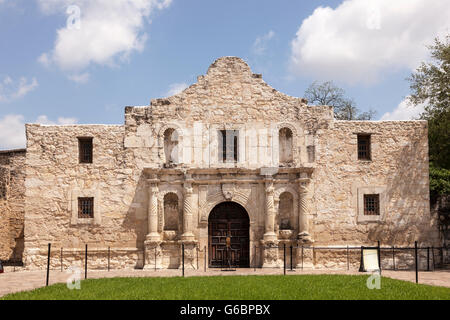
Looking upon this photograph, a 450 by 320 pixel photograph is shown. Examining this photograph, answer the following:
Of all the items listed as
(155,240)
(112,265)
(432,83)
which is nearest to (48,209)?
(112,265)

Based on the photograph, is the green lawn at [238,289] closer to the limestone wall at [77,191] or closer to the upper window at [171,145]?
the limestone wall at [77,191]

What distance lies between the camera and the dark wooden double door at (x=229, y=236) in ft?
58.8

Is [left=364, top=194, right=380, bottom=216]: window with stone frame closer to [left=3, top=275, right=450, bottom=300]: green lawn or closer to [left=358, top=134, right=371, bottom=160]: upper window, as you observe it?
[left=358, top=134, right=371, bottom=160]: upper window

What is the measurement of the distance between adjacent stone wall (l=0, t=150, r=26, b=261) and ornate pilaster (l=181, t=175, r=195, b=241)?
952 cm

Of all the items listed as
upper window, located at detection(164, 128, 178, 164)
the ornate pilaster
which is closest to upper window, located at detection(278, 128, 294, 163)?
the ornate pilaster

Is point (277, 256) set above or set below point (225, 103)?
below

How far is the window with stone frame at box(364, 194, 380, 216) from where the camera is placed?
18141mm

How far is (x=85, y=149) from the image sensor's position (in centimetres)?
1889

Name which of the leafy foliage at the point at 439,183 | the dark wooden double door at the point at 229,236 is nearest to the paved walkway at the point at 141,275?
the dark wooden double door at the point at 229,236

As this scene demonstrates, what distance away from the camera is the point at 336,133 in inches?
720

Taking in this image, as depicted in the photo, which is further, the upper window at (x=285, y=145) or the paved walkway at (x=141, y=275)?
the upper window at (x=285, y=145)

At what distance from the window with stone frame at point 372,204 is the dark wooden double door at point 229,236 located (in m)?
4.50

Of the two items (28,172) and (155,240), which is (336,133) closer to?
(155,240)
